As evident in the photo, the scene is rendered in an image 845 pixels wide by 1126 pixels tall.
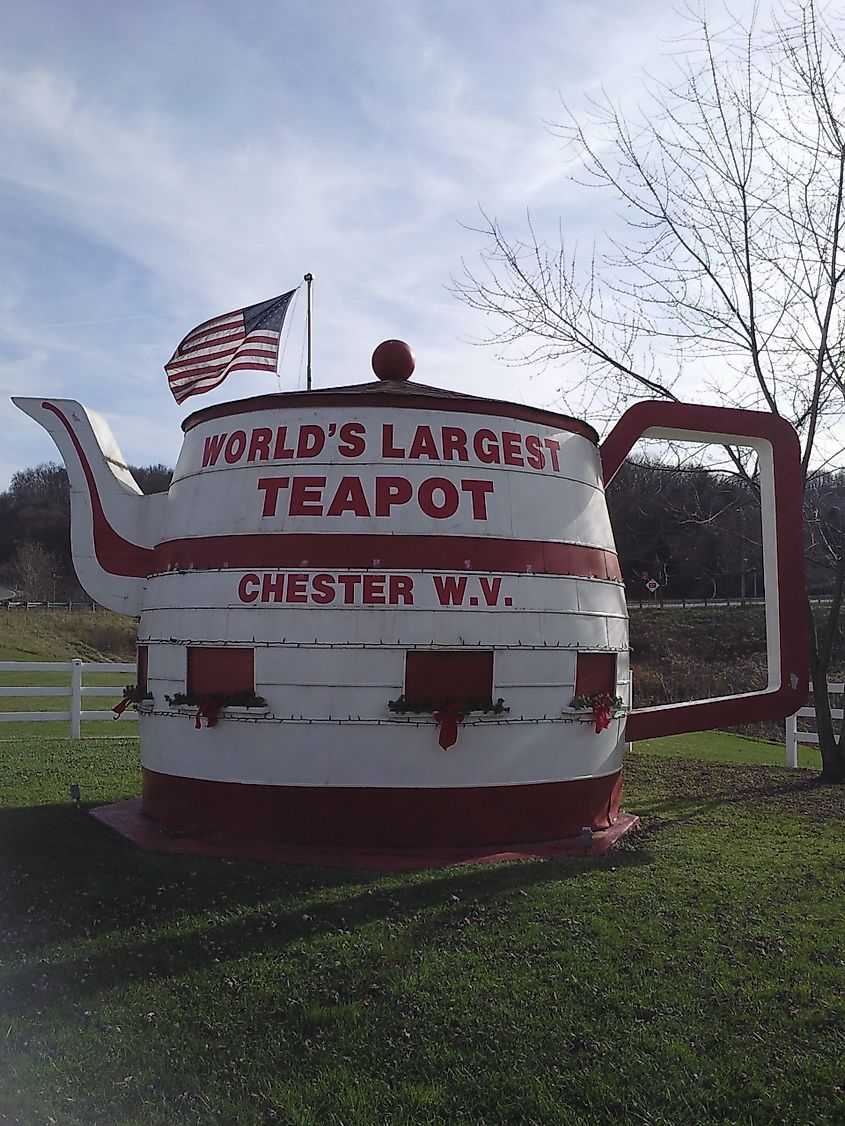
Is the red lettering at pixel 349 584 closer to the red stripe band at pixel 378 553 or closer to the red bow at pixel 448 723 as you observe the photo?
the red stripe band at pixel 378 553

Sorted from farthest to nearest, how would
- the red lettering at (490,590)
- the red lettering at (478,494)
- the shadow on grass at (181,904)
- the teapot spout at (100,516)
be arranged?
the teapot spout at (100,516) < the red lettering at (478,494) < the red lettering at (490,590) < the shadow on grass at (181,904)

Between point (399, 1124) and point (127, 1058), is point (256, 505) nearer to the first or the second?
point (127, 1058)

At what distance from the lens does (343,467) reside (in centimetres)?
914

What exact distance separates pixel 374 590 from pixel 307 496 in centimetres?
113

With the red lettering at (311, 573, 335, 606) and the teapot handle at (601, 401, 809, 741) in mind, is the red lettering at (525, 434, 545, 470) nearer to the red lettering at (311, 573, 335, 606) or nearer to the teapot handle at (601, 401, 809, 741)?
the teapot handle at (601, 401, 809, 741)

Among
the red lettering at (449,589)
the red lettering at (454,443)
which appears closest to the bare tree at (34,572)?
the red lettering at (454,443)

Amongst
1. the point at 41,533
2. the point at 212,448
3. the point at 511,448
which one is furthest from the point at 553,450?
the point at 41,533

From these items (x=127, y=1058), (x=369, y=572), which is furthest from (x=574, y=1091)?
(x=369, y=572)

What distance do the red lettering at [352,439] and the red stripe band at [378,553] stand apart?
2.81 ft

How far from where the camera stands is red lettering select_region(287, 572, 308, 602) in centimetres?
880

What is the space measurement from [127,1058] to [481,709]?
14.8 ft

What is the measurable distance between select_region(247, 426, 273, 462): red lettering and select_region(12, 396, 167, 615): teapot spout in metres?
1.81

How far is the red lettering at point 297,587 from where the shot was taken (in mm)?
8797

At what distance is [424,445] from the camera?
9266mm
